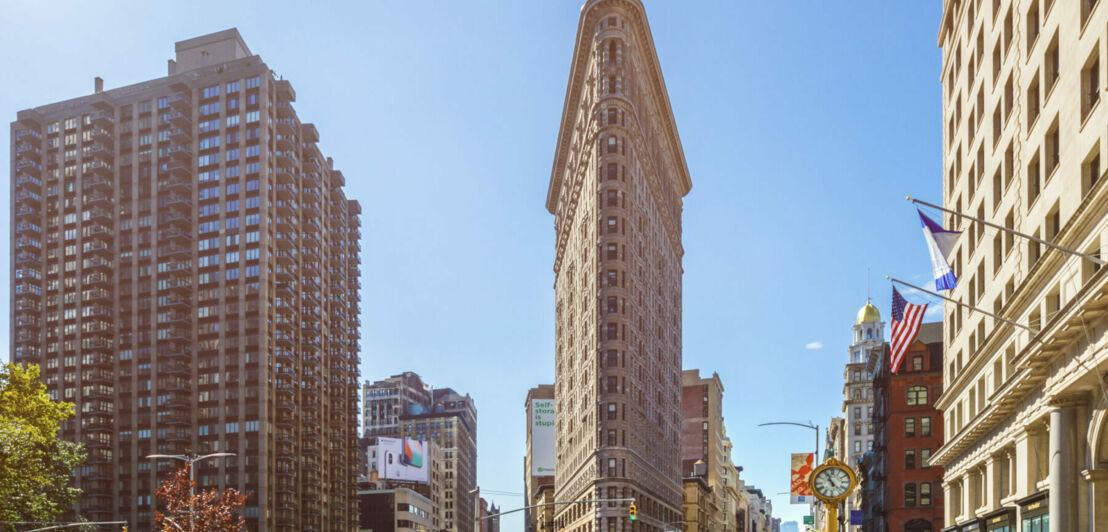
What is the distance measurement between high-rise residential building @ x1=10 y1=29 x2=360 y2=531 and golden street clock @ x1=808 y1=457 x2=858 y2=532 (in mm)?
122158

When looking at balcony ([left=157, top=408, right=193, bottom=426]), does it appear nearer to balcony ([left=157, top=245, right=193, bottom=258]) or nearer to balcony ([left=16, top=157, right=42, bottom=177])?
balcony ([left=157, top=245, right=193, bottom=258])

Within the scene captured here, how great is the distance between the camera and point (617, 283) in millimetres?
104562

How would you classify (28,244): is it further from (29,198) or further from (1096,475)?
(1096,475)

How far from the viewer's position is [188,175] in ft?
483

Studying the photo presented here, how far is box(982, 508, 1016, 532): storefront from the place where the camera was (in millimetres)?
39219

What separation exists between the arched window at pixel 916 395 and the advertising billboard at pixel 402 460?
4596 inches

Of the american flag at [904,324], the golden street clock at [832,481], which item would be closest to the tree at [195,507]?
the american flag at [904,324]

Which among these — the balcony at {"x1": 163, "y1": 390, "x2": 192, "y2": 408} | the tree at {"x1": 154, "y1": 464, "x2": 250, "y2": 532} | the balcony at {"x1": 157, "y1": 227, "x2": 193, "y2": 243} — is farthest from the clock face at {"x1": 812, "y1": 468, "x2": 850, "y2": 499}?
the balcony at {"x1": 157, "y1": 227, "x2": 193, "y2": 243}

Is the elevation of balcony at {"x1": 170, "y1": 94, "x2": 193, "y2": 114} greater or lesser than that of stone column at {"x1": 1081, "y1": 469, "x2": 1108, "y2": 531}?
greater

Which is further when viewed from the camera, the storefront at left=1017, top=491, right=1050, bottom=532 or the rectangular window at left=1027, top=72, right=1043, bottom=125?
the rectangular window at left=1027, top=72, right=1043, bottom=125

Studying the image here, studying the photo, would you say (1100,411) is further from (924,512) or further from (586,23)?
(586,23)

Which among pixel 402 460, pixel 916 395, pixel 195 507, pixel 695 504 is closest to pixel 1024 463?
pixel 195 507

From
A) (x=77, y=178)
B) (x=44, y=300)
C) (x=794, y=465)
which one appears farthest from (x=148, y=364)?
(x=794, y=465)

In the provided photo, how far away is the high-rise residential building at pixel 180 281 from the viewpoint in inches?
Answer: 5458
